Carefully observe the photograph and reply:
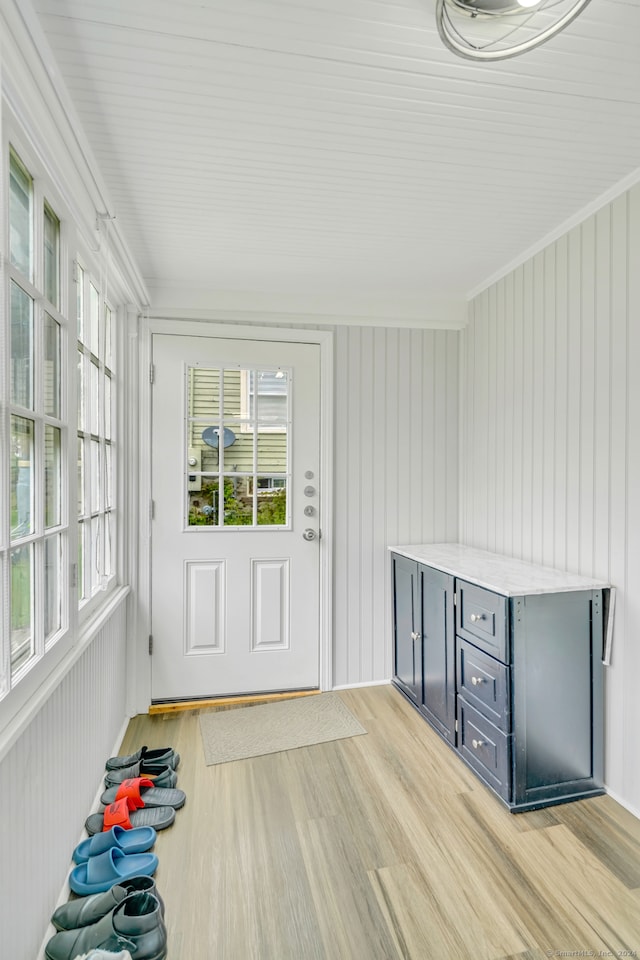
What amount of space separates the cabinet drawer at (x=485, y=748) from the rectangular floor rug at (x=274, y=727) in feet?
1.76

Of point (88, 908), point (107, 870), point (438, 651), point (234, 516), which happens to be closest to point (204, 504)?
point (234, 516)

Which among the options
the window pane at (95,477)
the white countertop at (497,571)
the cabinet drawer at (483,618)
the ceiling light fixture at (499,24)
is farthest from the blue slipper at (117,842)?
the ceiling light fixture at (499,24)

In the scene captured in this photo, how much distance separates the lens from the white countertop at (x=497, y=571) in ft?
6.47

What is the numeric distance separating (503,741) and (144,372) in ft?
7.95

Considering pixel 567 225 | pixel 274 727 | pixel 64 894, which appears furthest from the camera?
pixel 274 727

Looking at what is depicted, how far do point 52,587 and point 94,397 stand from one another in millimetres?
921

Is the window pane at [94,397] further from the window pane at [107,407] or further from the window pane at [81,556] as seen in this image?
the window pane at [81,556]

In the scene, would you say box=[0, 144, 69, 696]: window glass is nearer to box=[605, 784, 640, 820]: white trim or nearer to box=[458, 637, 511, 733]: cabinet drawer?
box=[458, 637, 511, 733]: cabinet drawer

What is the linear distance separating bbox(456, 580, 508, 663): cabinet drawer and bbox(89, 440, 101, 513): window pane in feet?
5.33

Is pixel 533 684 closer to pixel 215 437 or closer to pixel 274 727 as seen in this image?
pixel 274 727

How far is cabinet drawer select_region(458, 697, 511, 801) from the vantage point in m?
1.95

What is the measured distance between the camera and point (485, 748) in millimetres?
2088

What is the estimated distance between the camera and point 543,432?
240 centimetres

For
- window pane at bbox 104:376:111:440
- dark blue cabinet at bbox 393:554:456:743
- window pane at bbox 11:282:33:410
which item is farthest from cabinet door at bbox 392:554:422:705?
window pane at bbox 11:282:33:410
